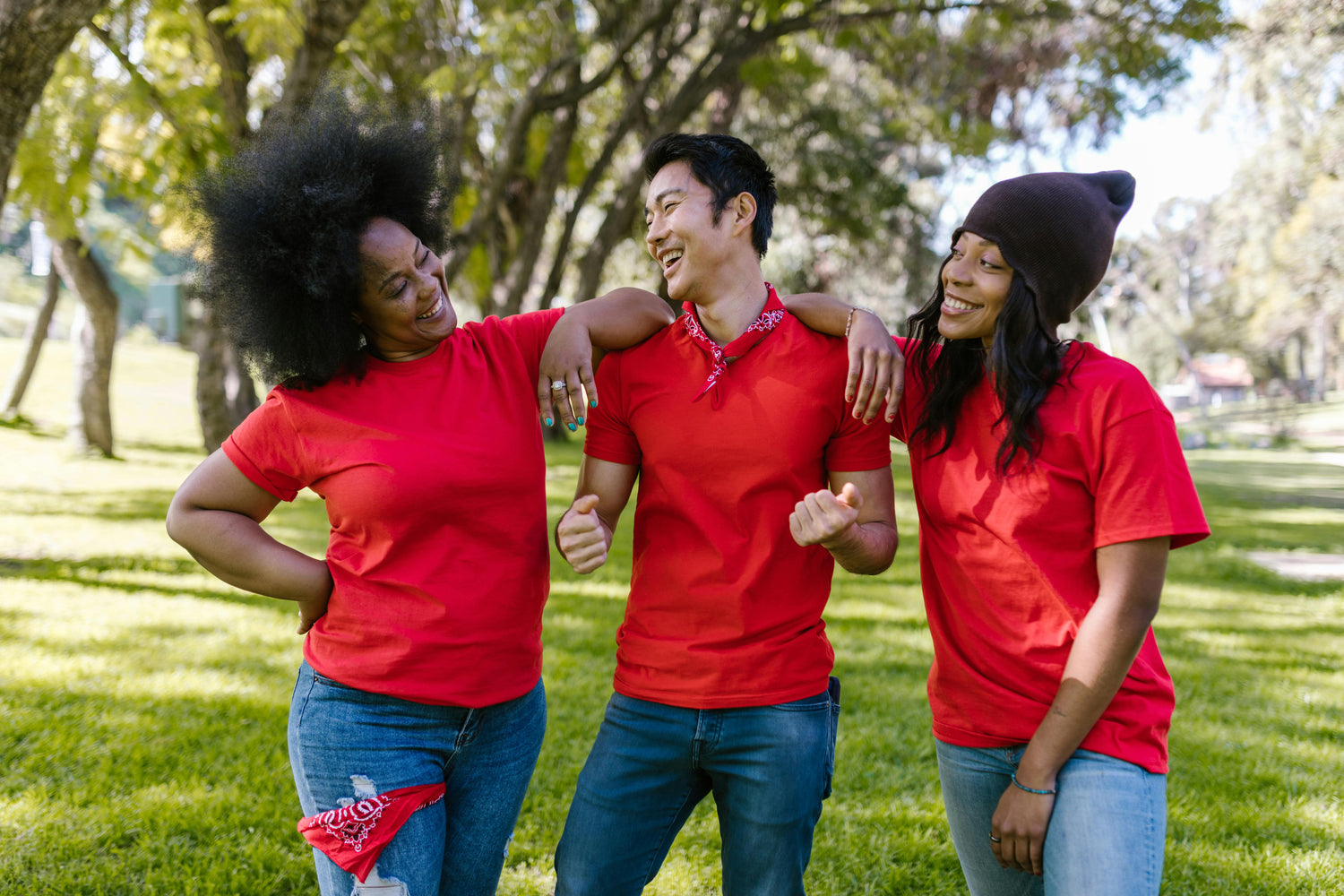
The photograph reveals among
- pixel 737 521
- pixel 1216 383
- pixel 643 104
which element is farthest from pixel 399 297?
pixel 1216 383

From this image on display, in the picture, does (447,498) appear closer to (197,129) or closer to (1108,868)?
(1108,868)

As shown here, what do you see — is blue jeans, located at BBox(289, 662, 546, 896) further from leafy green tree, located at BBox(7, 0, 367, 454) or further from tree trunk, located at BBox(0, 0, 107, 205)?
leafy green tree, located at BBox(7, 0, 367, 454)

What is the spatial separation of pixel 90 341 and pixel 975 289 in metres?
15.0

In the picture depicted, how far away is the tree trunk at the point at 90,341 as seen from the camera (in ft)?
44.7

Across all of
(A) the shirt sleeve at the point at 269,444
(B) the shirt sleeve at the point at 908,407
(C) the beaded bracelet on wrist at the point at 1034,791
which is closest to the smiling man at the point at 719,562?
(B) the shirt sleeve at the point at 908,407

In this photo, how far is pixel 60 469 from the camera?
1346cm

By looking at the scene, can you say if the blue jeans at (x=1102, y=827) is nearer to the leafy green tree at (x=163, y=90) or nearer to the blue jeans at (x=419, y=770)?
the blue jeans at (x=419, y=770)

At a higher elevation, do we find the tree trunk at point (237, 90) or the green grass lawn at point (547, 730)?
the tree trunk at point (237, 90)

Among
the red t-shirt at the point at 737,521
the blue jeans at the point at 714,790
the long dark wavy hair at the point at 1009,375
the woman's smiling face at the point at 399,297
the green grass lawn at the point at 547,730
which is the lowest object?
the green grass lawn at the point at 547,730

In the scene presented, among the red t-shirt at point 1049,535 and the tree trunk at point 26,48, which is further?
the tree trunk at point 26,48

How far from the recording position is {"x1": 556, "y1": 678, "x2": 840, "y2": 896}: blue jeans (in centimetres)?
239

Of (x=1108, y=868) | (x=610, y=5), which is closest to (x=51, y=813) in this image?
(x=1108, y=868)

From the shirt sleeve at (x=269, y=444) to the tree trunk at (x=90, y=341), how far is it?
12.9m

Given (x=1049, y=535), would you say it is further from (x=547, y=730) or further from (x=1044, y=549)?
(x=547, y=730)
